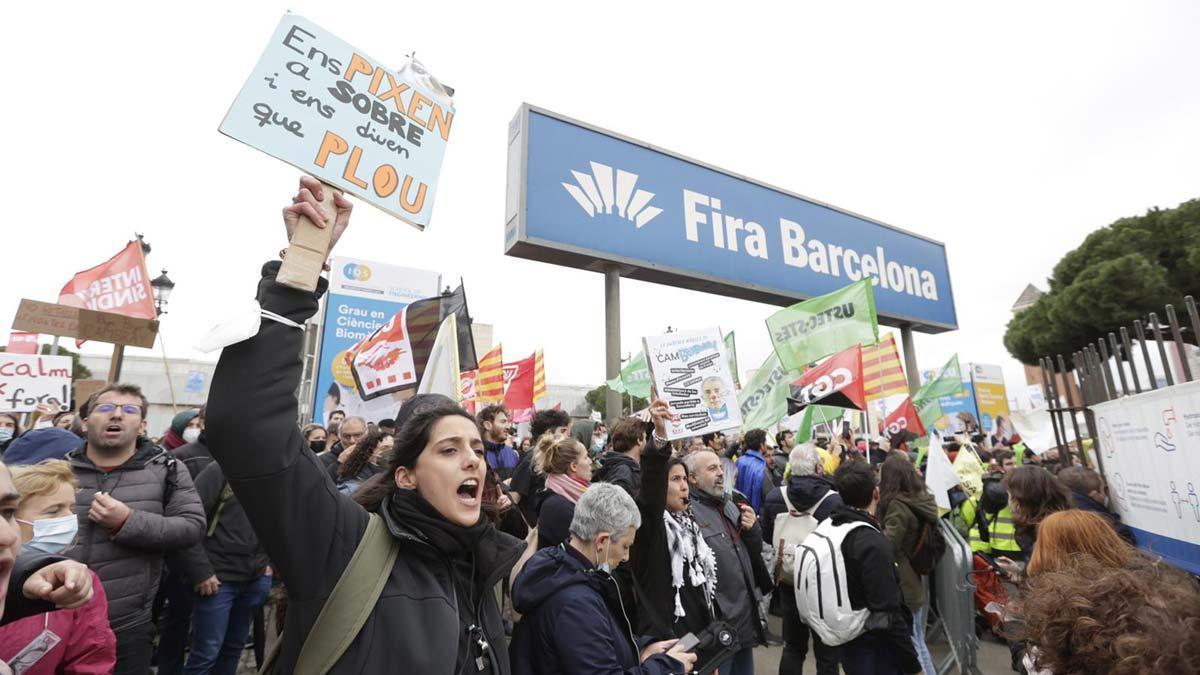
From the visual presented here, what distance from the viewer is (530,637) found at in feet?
8.16

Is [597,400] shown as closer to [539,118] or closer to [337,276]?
[337,276]

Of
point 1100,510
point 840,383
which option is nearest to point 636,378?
point 840,383

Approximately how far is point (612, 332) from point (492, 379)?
6703 mm

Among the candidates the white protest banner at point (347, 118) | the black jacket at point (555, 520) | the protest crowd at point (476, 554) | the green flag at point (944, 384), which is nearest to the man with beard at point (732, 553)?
the protest crowd at point (476, 554)

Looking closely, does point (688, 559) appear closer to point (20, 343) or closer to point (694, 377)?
point (694, 377)

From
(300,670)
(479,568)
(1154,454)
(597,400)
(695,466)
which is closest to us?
(300,670)

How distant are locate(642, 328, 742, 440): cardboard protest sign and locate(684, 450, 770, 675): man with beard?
63 cm

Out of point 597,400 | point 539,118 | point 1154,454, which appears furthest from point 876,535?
point 597,400

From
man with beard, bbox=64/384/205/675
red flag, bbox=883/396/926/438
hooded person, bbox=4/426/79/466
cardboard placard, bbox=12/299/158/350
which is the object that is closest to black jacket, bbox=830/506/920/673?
man with beard, bbox=64/384/205/675

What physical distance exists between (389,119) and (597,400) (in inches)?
2436

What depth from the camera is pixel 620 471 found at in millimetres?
4066

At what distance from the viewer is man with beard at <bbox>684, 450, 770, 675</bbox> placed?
3834 mm

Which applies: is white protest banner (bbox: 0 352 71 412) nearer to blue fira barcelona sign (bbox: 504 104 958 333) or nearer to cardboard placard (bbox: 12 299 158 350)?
cardboard placard (bbox: 12 299 158 350)

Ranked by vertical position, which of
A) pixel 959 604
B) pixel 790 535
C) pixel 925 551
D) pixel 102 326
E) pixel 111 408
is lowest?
pixel 959 604
